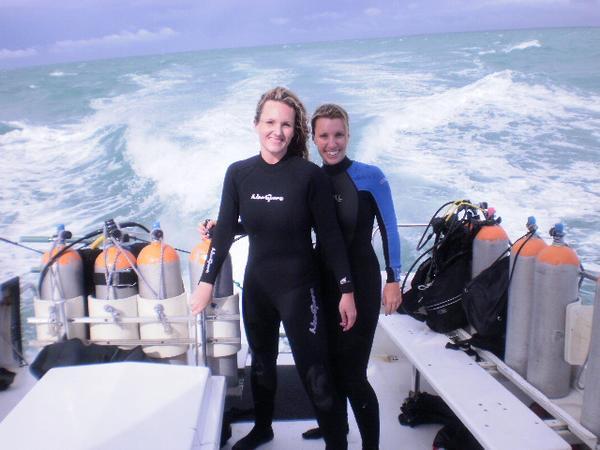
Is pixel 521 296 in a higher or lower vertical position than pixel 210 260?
lower

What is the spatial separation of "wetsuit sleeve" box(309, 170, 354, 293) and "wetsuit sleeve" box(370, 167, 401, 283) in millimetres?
218

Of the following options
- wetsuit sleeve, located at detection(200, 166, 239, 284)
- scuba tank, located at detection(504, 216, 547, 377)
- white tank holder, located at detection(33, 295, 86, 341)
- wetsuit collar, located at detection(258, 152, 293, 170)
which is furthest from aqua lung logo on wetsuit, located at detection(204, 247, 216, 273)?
scuba tank, located at detection(504, 216, 547, 377)

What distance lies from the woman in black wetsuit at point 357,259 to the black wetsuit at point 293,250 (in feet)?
0.24

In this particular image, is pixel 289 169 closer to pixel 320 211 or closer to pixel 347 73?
pixel 320 211

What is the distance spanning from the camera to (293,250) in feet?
5.86

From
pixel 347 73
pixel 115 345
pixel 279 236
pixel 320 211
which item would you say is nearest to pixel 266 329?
pixel 279 236

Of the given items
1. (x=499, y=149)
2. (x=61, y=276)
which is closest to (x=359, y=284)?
(x=61, y=276)


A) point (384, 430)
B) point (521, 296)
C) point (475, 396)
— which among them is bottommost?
point (384, 430)

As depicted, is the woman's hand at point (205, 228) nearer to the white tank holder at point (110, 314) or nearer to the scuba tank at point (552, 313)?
the white tank holder at point (110, 314)

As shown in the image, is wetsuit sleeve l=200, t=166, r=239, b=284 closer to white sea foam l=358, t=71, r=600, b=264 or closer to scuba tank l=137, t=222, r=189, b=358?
scuba tank l=137, t=222, r=189, b=358

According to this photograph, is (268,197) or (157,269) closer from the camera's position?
(268,197)

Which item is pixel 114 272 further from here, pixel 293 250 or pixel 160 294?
pixel 293 250

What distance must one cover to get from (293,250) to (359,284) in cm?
27

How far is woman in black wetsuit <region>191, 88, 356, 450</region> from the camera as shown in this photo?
1.72 meters
